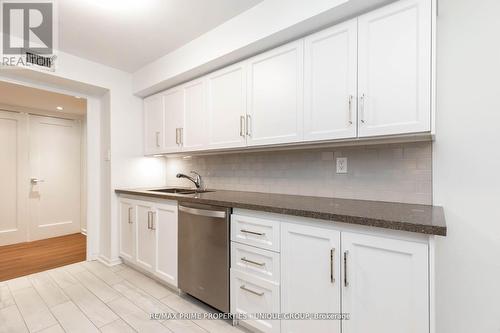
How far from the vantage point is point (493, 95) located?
4.31 feet

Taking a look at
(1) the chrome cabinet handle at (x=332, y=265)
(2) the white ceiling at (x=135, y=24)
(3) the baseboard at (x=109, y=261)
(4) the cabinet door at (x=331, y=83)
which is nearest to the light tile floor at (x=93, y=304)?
(3) the baseboard at (x=109, y=261)

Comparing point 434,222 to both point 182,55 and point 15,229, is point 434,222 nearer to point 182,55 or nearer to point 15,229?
Answer: point 182,55

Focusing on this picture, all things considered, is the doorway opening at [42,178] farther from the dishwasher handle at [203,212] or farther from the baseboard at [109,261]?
the dishwasher handle at [203,212]

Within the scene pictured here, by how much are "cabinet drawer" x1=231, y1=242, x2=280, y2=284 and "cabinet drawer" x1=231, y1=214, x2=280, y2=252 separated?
39 millimetres

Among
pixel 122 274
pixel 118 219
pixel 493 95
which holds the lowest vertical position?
pixel 122 274

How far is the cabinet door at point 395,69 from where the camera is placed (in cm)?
127

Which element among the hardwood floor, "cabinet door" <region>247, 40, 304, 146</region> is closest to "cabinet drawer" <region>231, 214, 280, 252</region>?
"cabinet door" <region>247, 40, 304, 146</region>

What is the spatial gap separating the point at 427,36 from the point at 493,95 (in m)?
0.50

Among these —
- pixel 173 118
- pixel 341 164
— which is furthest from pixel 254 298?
pixel 173 118

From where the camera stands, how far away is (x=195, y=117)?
8.16ft

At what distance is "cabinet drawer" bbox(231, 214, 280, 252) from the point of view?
1.52m

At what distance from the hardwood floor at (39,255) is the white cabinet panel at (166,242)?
4.98 feet

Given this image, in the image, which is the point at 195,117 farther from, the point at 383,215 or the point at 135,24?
the point at 383,215

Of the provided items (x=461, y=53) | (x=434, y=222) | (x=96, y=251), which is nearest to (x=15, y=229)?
(x=96, y=251)
